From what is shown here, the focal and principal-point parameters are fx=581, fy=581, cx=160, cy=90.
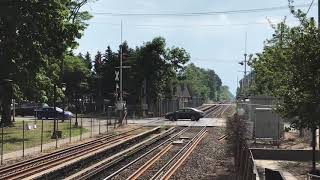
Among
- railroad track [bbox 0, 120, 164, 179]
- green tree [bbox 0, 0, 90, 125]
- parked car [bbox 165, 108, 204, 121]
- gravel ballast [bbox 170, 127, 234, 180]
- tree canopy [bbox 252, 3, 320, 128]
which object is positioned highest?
green tree [bbox 0, 0, 90, 125]

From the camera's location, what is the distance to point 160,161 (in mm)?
25875

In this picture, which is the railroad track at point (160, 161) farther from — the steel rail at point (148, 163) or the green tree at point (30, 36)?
the green tree at point (30, 36)

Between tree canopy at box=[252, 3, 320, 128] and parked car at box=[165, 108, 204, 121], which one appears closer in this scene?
tree canopy at box=[252, 3, 320, 128]

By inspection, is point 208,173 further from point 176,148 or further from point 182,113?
point 182,113

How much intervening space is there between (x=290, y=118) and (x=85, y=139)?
2005 centimetres

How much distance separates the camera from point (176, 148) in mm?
32656

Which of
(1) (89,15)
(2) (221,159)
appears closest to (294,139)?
(2) (221,159)

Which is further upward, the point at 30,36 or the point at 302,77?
the point at 30,36

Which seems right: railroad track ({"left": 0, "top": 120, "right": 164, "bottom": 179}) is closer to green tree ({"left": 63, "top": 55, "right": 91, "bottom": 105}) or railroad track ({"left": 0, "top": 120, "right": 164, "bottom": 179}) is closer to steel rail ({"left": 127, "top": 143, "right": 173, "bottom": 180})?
steel rail ({"left": 127, "top": 143, "right": 173, "bottom": 180})

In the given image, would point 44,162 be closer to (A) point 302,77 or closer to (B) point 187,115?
(A) point 302,77

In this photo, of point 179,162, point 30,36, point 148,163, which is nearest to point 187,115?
point 30,36

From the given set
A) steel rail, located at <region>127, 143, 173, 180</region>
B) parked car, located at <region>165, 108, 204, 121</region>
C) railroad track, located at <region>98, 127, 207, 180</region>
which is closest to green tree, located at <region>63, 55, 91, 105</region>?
parked car, located at <region>165, 108, 204, 121</region>

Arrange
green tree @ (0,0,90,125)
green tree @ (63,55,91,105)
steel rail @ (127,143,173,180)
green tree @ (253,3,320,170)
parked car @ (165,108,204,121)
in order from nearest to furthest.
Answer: green tree @ (253,3,320,170) < steel rail @ (127,143,173,180) < green tree @ (0,0,90,125) < parked car @ (165,108,204,121) < green tree @ (63,55,91,105)

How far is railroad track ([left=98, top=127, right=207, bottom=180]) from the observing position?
2100 cm
